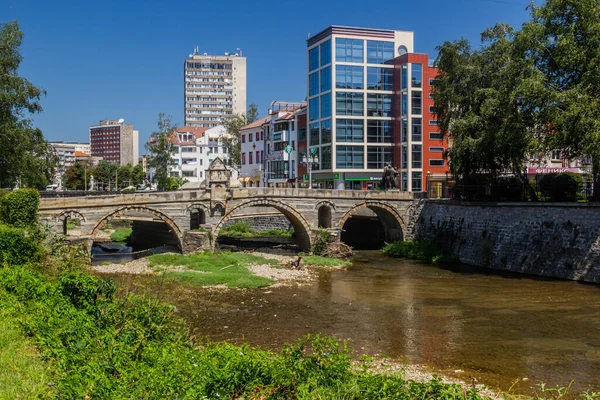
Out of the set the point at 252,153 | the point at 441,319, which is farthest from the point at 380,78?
the point at 441,319

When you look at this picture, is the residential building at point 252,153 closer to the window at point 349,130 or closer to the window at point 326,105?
the window at point 326,105

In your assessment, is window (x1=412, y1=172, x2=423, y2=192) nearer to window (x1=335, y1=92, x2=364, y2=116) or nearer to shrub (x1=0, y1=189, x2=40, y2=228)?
window (x1=335, y1=92, x2=364, y2=116)

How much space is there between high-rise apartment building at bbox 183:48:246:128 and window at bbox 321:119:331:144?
97692 mm

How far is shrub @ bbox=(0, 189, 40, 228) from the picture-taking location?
27.1m

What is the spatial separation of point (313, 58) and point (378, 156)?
41.3ft

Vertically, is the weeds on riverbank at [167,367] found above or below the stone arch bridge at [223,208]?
below

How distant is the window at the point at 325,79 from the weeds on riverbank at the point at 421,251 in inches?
831

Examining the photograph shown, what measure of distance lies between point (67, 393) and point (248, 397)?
2803 millimetres

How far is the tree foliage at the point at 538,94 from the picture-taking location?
1077 inches

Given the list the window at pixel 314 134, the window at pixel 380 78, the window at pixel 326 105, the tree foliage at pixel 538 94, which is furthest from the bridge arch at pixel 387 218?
the window at pixel 380 78

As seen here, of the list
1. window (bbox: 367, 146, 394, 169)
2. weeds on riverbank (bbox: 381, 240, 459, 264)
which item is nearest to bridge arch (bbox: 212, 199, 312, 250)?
weeds on riverbank (bbox: 381, 240, 459, 264)

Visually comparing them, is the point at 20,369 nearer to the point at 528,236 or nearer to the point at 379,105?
the point at 528,236

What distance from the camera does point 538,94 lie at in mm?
28422

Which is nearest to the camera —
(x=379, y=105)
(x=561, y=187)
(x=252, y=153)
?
(x=561, y=187)
